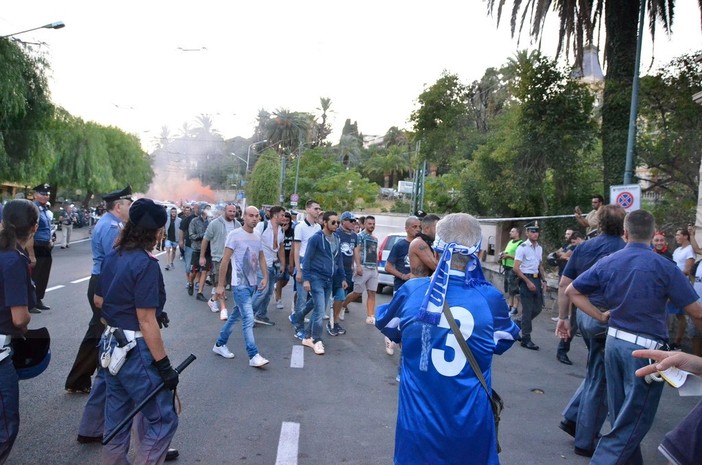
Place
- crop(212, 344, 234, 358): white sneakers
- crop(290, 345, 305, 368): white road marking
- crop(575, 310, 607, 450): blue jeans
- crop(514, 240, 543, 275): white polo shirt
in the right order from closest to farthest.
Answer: crop(575, 310, 607, 450): blue jeans → crop(290, 345, 305, 368): white road marking → crop(212, 344, 234, 358): white sneakers → crop(514, 240, 543, 275): white polo shirt

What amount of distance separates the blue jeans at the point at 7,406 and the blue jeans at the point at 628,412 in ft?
11.8

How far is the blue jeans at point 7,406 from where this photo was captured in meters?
3.62

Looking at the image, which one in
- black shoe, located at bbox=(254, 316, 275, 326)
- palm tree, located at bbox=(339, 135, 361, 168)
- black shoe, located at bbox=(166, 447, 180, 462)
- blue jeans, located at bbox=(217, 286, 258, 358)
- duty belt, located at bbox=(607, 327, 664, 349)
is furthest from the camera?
palm tree, located at bbox=(339, 135, 361, 168)

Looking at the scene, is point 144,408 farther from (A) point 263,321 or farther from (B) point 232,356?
(A) point 263,321

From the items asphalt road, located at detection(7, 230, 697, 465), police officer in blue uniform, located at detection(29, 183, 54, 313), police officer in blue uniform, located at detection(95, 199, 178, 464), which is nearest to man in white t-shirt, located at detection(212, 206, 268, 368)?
asphalt road, located at detection(7, 230, 697, 465)

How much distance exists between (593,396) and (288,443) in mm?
2432

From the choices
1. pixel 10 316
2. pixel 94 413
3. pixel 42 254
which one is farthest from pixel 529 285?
pixel 42 254

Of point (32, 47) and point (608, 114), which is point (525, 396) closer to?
point (608, 114)

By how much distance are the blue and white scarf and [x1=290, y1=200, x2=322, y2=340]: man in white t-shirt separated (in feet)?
19.5

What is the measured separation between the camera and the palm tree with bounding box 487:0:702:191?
15.4m

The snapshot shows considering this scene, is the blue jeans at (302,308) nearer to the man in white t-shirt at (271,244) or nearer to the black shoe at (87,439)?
the man in white t-shirt at (271,244)

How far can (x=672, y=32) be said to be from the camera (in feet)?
51.2

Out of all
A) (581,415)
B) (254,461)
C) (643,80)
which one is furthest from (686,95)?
(254,461)

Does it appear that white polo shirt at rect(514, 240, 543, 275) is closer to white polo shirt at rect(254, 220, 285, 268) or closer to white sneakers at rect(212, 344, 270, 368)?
white polo shirt at rect(254, 220, 285, 268)
